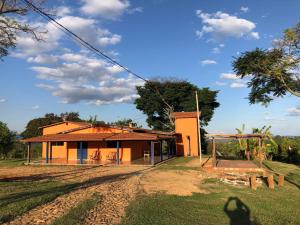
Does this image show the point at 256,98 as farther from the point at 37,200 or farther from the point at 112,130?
the point at 37,200

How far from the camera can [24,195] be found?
1294 centimetres

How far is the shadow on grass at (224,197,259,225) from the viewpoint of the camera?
9734 mm

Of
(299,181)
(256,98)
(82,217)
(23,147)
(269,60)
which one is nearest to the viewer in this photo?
(82,217)

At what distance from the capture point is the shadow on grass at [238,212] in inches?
383

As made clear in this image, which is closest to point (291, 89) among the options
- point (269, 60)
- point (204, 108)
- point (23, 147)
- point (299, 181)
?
point (269, 60)

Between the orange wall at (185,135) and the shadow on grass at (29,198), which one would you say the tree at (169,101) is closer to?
the orange wall at (185,135)

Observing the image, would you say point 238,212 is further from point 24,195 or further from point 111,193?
point 24,195

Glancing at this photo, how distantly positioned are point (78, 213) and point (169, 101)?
4784 centimetres

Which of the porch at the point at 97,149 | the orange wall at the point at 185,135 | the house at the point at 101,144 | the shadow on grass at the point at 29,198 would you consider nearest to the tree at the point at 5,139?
the house at the point at 101,144

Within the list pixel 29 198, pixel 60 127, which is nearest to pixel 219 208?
pixel 29 198

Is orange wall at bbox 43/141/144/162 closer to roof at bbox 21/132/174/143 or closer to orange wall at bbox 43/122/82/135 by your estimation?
roof at bbox 21/132/174/143

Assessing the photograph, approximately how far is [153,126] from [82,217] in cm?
4912

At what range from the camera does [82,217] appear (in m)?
9.61

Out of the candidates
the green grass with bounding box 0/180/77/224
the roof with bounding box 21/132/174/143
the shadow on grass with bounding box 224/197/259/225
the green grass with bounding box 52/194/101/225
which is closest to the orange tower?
the roof with bounding box 21/132/174/143
